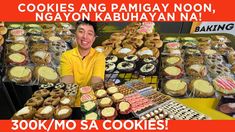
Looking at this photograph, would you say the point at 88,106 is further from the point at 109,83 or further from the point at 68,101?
the point at 109,83

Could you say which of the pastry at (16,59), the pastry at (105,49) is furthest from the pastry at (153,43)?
the pastry at (16,59)

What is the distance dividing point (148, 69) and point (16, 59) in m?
1.01

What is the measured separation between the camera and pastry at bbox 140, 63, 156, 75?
Result: 252 cm

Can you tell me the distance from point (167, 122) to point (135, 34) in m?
1.22

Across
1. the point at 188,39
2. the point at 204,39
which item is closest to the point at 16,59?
the point at 188,39

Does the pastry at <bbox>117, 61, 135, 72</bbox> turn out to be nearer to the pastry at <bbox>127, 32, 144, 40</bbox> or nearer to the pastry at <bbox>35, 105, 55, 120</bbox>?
the pastry at <bbox>127, 32, 144, 40</bbox>

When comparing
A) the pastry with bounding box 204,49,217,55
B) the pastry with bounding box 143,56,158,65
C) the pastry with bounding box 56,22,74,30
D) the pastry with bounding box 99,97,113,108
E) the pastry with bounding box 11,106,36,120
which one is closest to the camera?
the pastry with bounding box 11,106,36,120

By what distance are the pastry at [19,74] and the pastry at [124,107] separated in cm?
73

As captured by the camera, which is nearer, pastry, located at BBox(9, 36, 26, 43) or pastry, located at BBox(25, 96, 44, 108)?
pastry, located at BBox(25, 96, 44, 108)

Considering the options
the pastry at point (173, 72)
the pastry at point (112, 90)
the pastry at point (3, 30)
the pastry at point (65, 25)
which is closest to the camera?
the pastry at point (112, 90)

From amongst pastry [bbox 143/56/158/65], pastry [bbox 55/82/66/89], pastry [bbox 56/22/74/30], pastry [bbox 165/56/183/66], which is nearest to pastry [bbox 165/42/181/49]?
pastry [bbox 165/56/183/66]

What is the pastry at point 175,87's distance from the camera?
2.38 m

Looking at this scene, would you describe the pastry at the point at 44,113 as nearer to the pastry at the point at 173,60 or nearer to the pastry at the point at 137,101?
the pastry at the point at 137,101

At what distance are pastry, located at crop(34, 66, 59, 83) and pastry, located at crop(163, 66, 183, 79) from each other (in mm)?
811
